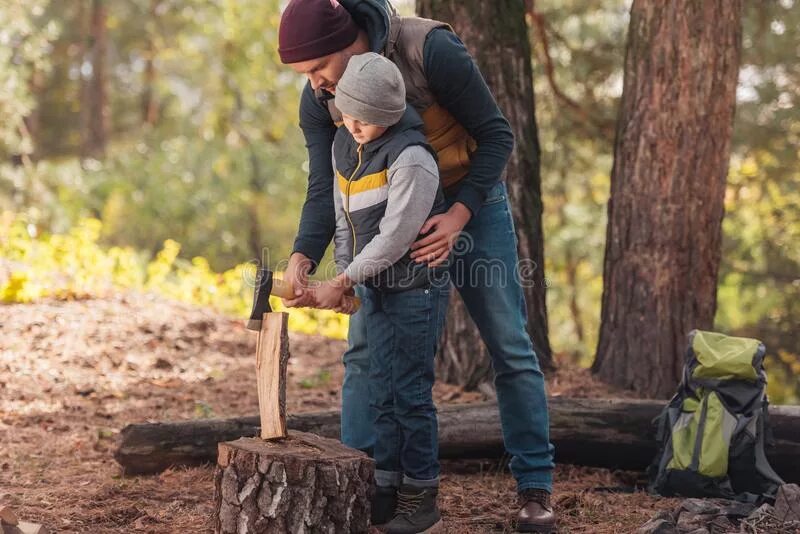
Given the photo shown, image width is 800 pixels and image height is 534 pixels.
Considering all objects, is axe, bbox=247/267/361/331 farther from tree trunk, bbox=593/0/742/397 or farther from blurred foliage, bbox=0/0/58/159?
blurred foliage, bbox=0/0/58/159

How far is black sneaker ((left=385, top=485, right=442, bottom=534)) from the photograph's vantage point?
3.28 metres

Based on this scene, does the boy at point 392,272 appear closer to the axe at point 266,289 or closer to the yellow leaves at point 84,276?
the axe at point 266,289

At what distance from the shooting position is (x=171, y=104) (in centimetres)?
2173

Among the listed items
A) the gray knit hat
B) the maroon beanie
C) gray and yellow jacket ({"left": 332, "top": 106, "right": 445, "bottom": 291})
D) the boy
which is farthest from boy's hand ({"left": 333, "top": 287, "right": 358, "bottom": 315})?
the maroon beanie

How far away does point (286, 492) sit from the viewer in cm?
301

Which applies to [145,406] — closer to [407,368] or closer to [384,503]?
[384,503]

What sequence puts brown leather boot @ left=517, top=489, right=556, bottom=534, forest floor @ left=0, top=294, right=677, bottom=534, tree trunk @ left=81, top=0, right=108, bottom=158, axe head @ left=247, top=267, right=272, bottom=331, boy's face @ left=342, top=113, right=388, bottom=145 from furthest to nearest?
tree trunk @ left=81, top=0, right=108, bottom=158
forest floor @ left=0, top=294, right=677, bottom=534
brown leather boot @ left=517, top=489, right=556, bottom=534
axe head @ left=247, top=267, right=272, bottom=331
boy's face @ left=342, top=113, right=388, bottom=145

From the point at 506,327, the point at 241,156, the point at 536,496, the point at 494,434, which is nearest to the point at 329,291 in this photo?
the point at 506,327

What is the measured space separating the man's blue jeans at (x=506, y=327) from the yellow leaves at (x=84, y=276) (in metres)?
3.48

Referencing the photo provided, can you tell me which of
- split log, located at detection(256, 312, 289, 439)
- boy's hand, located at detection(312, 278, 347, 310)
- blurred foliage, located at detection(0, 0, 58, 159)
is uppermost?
blurred foliage, located at detection(0, 0, 58, 159)

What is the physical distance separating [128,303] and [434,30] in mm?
5112

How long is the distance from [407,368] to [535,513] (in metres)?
0.76

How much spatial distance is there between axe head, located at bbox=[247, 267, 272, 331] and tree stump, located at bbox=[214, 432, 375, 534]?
466 mm

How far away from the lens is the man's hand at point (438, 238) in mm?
3143
